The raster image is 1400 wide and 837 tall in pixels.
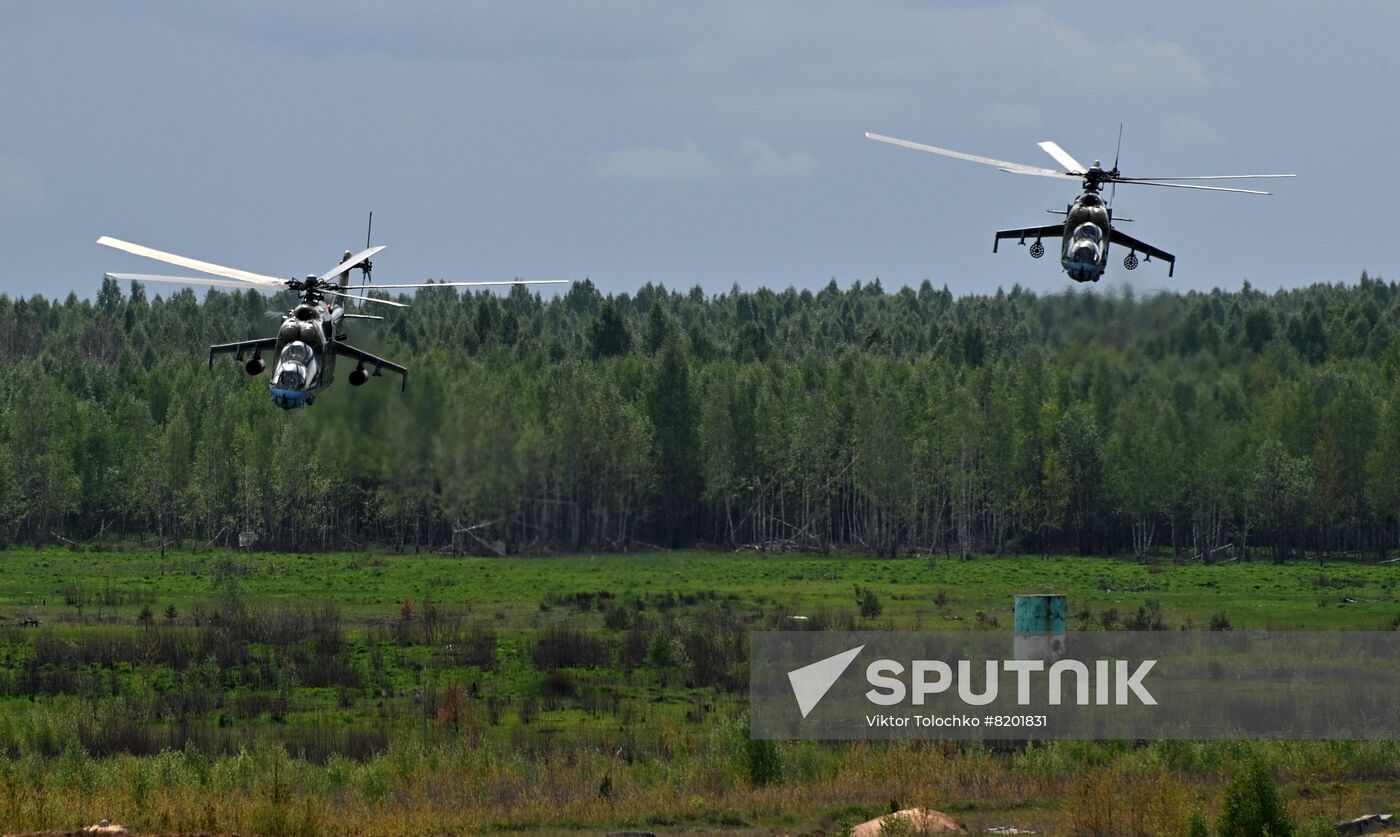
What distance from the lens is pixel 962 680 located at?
50.9 m

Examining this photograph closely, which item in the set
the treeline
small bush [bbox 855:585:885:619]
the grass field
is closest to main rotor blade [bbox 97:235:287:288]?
the grass field

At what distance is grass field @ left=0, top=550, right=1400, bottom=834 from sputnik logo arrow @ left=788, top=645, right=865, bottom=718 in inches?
65.0

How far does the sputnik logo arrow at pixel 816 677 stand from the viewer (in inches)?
1975

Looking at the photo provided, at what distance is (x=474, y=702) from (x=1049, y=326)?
21.0 m

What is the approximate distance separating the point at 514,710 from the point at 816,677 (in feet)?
30.6

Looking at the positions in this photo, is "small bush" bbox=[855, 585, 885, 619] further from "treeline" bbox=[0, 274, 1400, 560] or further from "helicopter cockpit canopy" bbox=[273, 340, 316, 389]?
"helicopter cockpit canopy" bbox=[273, 340, 316, 389]

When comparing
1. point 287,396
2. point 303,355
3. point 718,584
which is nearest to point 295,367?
point 303,355

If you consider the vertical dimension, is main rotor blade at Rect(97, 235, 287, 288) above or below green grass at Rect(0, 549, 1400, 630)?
above

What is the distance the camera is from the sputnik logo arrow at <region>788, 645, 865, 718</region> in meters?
50.2

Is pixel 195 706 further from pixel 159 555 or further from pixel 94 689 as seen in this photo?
pixel 159 555

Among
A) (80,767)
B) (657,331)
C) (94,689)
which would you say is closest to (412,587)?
(94,689)

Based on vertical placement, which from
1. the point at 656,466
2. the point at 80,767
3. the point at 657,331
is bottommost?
the point at 80,767

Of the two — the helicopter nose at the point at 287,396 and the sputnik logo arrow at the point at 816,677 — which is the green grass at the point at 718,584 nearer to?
the sputnik logo arrow at the point at 816,677

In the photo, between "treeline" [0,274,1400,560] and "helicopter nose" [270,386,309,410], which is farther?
"treeline" [0,274,1400,560]
